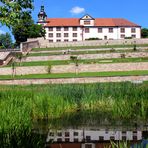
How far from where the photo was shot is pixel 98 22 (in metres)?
113

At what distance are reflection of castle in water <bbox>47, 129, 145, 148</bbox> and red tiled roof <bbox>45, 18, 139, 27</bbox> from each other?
3848 inches

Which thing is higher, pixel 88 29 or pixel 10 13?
pixel 88 29

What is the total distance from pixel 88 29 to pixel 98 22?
3.90 metres

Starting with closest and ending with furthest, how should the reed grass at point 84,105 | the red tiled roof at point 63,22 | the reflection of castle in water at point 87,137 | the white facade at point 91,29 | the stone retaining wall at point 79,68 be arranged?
1. the reflection of castle in water at point 87,137
2. the reed grass at point 84,105
3. the stone retaining wall at point 79,68
4. the white facade at point 91,29
5. the red tiled roof at point 63,22

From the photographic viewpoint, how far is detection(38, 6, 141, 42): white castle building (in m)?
111

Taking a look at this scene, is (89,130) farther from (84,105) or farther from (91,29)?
(91,29)

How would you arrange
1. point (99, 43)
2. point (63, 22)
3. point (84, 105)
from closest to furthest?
point (84, 105), point (99, 43), point (63, 22)

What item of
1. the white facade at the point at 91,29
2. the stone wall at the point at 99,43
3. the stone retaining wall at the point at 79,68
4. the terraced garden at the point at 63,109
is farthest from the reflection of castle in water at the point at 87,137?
the white facade at the point at 91,29

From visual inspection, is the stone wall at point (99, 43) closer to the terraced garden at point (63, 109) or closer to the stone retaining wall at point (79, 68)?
the stone retaining wall at point (79, 68)

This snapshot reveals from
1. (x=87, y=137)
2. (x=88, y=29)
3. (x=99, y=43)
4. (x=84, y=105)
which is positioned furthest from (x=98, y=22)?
(x=87, y=137)

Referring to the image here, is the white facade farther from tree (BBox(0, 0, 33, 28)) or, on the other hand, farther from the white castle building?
tree (BBox(0, 0, 33, 28))

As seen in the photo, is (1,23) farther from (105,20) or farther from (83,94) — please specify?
(105,20)

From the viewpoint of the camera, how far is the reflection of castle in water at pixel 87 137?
1212 centimetres

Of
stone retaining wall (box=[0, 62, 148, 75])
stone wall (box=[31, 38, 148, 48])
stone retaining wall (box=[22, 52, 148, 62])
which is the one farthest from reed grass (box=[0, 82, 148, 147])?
stone wall (box=[31, 38, 148, 48])
